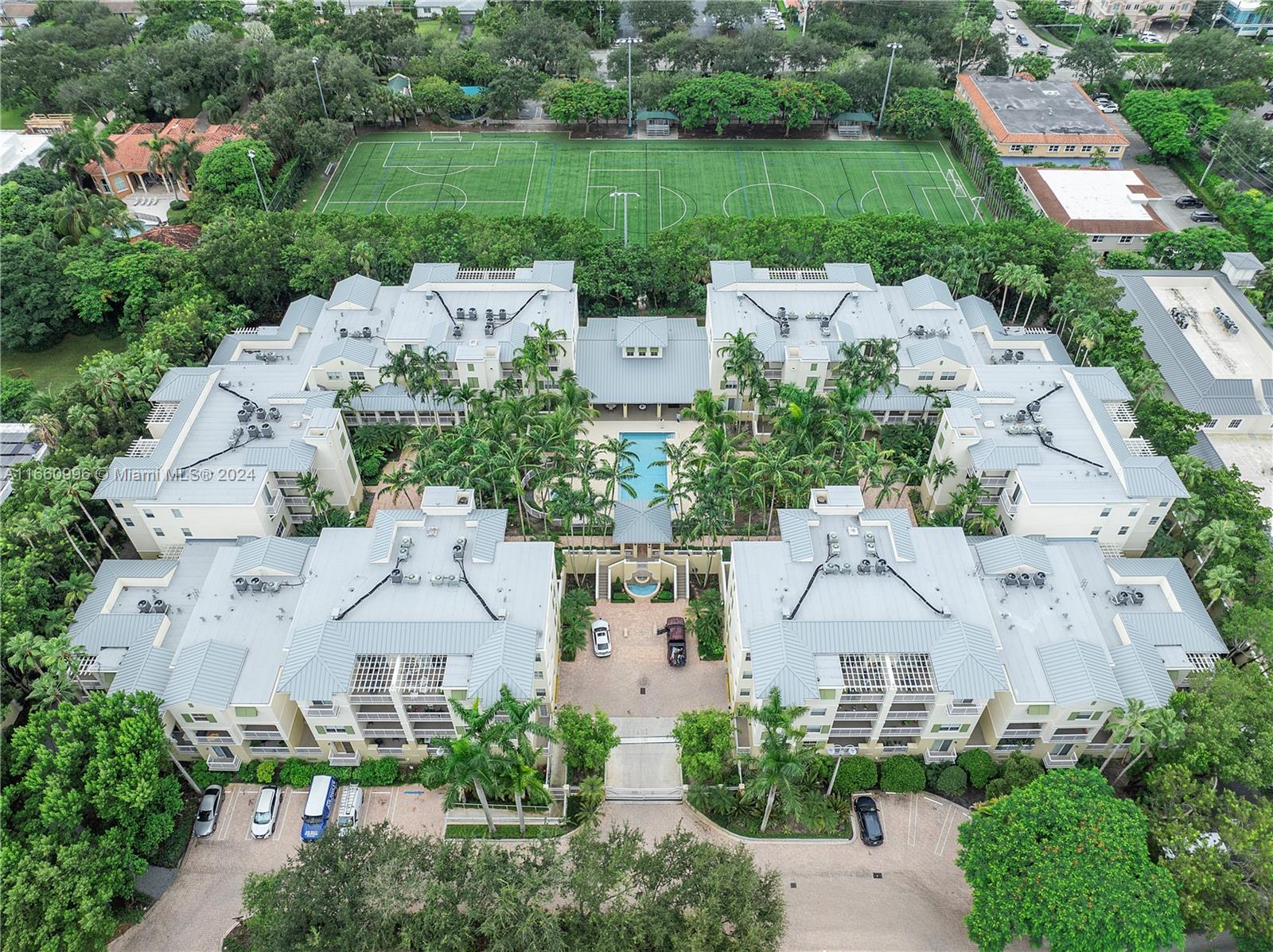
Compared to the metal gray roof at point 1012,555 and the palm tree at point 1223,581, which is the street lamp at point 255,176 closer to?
the metal gray roof at point 1012,555

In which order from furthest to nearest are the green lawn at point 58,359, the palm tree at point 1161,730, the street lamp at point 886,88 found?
the street lamp at point 886,88 → the green lawn at point 58,359 → the palm tree at point 1161,730

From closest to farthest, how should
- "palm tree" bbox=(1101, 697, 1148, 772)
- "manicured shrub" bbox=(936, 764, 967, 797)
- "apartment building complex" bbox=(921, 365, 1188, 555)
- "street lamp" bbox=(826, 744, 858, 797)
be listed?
"palm tree" bbox=(1101, 697, 1148, 772) → "manicured shrub" bbox=(936, 764, 967, 797) → "street lamp" bbox=(826, 744, 858, 797) → "apartment building complex" bbox=(921, 365, 1188, 555)

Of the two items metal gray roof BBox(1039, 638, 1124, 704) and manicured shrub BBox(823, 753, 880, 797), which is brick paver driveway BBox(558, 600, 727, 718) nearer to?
manicured shrub BBox(823, 753, 880, 797)

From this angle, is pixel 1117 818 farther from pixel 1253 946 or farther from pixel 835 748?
pixel 835 748

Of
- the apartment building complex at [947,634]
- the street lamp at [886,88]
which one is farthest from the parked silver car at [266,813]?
the street lamp at [886,88]

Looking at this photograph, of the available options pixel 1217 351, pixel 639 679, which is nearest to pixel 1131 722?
pixel 639 679

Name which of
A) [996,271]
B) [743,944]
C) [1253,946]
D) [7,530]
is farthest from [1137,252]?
[7,530]

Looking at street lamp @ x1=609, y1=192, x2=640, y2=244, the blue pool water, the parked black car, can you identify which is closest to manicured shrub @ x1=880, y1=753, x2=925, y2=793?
the parked black car
